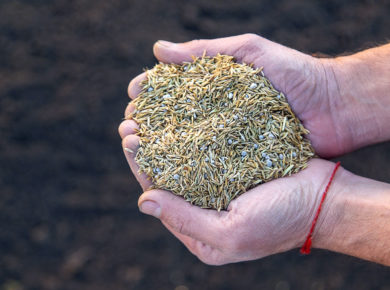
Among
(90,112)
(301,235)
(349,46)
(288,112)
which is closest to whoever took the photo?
(301,235)

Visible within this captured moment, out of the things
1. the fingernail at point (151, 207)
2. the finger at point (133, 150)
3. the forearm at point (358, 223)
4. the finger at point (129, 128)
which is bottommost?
the forearm at point (358, 223)

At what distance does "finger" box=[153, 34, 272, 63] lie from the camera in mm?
2158

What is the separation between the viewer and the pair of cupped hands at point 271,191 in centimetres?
179

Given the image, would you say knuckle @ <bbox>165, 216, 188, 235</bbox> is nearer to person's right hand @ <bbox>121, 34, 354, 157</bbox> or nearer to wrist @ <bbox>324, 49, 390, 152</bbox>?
person's right hand @ <bbox>121, 34, 354, 157</bbox>

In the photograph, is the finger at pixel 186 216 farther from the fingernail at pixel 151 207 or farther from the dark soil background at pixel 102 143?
the dark soil background at pixel 102 143

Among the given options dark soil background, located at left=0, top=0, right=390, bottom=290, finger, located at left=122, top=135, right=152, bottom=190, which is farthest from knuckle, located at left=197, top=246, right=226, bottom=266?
dark soil background, located at left=0, top=0, right=390, bottom=290

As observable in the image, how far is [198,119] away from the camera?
2.01m

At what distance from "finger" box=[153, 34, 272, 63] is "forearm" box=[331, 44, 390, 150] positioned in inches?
21.1

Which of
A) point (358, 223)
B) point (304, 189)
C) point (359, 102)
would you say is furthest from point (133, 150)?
point (359, 102)

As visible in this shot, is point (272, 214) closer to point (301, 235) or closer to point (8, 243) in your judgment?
point (301, 235)

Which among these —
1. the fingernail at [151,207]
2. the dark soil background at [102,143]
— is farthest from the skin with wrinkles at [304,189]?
the dark soil background at [102,143]

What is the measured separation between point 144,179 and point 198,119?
412mm

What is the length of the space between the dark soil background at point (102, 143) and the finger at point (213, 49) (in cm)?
65

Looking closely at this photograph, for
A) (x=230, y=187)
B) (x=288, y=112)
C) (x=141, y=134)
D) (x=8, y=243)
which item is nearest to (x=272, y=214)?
(x=230, y=187)
